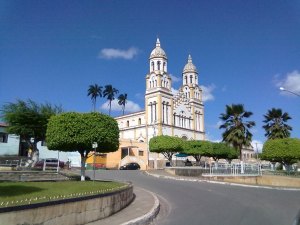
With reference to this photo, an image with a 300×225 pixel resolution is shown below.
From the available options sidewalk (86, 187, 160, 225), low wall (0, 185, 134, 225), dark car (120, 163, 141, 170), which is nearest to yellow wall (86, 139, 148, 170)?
dark car (120, 163, 141, 170)

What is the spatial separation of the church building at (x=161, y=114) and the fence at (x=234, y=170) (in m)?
35.2

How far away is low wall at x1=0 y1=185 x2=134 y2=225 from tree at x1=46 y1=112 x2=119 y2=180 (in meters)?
10.2

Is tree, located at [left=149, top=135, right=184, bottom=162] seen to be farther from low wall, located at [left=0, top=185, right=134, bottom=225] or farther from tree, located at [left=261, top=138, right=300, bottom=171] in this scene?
low wall, located at [left=0, top=185, right=134, bottom=225]

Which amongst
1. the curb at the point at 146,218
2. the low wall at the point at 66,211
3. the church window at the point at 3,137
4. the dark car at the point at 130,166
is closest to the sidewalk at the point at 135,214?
the curb at the point at 146,218

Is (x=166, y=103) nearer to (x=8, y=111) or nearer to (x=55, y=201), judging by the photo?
(x=8, y=111)

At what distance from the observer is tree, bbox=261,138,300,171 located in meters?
45.2

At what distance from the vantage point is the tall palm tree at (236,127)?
50.7 meters

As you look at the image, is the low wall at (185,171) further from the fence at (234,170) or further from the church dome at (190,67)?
the church dome at (190,67)

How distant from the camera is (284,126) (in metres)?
58.4

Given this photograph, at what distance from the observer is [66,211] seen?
30.9ft

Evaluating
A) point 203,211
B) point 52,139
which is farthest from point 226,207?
point 52,139

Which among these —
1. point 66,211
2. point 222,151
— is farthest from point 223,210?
point 222,151

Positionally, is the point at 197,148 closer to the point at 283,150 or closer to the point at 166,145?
the point at 166,145

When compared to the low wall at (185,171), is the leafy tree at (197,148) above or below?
above
